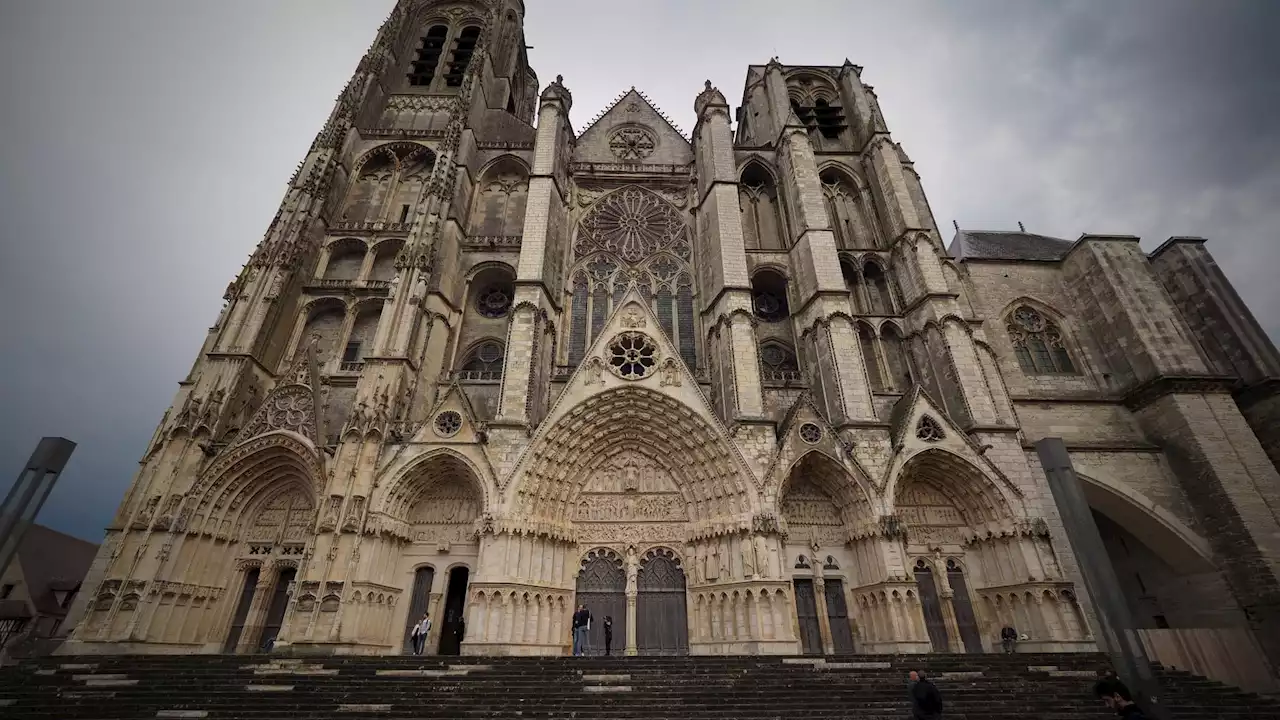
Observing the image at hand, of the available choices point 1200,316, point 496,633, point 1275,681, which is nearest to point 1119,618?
point 496,633

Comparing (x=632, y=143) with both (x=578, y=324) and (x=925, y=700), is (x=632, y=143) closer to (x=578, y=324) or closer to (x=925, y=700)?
(x=578, y=324)

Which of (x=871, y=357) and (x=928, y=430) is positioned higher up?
(x=871, y=357)

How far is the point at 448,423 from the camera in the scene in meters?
12.7

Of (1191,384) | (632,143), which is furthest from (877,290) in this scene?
(632,143)

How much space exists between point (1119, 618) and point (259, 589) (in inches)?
612

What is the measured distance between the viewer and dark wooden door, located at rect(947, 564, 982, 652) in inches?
457

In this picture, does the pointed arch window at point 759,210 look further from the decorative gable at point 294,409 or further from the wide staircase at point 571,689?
the decorative gable at point 294,409

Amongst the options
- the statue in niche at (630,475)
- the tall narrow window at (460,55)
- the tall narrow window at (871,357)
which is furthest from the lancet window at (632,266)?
the tall narrow window at (460,55)

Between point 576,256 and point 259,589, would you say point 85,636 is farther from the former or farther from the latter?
point 576,256

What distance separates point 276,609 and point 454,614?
4.34 m

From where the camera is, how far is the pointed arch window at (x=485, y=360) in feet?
50.4

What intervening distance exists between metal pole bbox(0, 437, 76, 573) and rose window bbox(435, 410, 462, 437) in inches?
254

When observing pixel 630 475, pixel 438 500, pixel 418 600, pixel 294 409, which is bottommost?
pixel 418 600

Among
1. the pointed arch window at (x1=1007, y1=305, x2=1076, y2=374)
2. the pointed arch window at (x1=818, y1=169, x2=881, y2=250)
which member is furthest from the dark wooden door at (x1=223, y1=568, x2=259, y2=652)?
the pointed arch window at (x1=1007, y1=305, x2=1076, y2=374)
